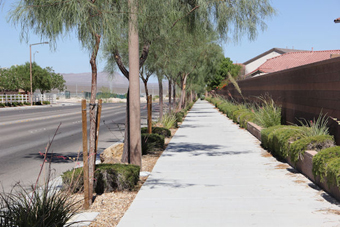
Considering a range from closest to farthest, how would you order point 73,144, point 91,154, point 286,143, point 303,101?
point 91,154 → point 286,143 → point 303,101 → point 73,144

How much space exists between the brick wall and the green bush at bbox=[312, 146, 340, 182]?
2.14 meters

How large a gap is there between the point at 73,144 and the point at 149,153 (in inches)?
145

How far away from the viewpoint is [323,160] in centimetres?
758

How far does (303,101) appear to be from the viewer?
13.1m

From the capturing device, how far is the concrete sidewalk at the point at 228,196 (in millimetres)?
6023

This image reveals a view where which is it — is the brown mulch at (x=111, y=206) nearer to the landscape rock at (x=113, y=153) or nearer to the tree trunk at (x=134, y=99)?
the tree trunk at (x=134, y=99)

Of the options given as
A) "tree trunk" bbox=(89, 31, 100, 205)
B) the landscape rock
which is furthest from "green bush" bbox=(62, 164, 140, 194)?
the landscape rock

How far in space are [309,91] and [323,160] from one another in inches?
204

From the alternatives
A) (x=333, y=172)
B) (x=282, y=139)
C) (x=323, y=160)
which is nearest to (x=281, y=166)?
(x=282, y=139)

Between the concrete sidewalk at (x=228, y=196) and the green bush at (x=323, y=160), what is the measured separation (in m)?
0.34

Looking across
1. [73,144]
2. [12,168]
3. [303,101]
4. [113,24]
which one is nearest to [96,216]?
[113,24]

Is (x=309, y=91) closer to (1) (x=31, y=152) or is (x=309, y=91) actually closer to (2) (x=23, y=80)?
(1) (x=31, y=152)

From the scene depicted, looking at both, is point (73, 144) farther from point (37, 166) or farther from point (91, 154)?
point (91, 154)

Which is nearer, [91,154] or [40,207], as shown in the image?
[40,207]
